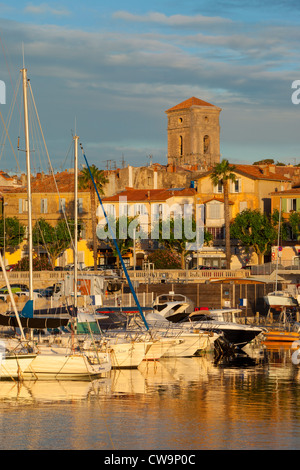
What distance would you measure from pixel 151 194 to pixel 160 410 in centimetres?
6241

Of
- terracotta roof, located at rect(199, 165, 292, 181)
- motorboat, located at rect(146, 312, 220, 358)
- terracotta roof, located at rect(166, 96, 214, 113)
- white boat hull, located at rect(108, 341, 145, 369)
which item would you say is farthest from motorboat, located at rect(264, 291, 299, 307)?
terracotta roof, located at rect(166, 96, 214, 113)

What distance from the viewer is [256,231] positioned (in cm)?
8294

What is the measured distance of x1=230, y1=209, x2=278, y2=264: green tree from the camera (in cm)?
8262

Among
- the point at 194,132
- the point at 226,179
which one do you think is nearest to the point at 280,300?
the point at 226,179

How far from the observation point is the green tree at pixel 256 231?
82625 millimetres

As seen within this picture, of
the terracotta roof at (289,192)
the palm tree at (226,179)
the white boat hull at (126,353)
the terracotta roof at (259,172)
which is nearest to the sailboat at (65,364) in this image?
the white boat hull at (126,353)

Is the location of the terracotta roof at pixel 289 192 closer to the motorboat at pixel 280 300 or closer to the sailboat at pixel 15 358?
the motorboat at pixel 280 300

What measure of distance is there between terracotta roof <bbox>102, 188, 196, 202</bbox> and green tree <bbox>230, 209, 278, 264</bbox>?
715 centimetres

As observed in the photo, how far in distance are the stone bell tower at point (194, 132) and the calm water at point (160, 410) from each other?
325 ft

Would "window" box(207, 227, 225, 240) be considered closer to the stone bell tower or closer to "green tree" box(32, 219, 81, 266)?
"green tree" box(32, 219, 81, 266)

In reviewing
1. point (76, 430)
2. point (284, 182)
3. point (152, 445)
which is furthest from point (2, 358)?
point (284, 182)

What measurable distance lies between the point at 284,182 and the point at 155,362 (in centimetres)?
5478
